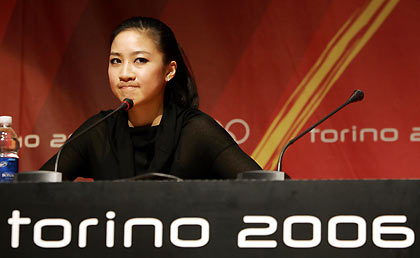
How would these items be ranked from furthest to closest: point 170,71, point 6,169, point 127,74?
point 170,71 < point 127,74 < point 6,169

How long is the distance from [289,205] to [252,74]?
1762 mm

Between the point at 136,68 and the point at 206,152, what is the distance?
1.14ft

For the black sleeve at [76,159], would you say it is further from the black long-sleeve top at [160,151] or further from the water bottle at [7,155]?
the water bottle at [7,155]

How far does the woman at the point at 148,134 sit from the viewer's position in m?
1.79

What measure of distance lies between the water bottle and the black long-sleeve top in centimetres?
18

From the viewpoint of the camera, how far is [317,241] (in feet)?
→ 2.79

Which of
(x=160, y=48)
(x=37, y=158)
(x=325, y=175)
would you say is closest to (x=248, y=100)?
(x=325, y=175)

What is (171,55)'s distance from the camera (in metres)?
1.92

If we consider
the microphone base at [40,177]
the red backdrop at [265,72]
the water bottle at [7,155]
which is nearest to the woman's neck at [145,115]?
the water bottle at [7,155]

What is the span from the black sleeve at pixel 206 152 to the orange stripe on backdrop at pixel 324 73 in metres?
0.72

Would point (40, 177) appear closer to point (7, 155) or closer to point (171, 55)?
point (7, 155)

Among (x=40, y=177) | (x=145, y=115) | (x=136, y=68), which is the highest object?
(x=136, y=68)

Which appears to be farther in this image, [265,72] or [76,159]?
[265,72]

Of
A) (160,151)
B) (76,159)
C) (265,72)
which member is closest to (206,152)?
(160,151)
